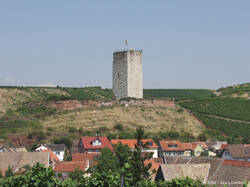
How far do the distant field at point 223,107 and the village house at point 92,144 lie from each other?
2817 centimetres

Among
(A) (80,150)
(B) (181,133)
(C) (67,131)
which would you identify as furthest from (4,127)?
(B) (181,133)

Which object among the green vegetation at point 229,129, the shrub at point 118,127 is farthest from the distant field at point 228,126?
the shrub at point 118,127

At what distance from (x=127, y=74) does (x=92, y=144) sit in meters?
20.5

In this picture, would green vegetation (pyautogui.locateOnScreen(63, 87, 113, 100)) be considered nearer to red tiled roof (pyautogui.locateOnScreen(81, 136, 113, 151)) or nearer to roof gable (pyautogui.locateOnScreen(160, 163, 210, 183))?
red tiled roof (pyautogui.locateOnScreen(81, 136, 113, 151))

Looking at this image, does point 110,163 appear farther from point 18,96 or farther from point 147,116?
point 18,96

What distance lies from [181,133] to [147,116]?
249 inches

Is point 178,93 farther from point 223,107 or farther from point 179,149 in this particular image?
point 179,149

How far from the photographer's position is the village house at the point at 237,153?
44.4m

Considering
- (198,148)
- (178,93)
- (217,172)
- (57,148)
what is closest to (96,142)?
(57,148)

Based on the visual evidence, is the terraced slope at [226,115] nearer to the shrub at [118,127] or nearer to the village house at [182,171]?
the shrub at [118,127]

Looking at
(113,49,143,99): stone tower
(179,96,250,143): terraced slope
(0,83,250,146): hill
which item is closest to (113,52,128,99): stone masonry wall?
(113,49,143,99): stone tower

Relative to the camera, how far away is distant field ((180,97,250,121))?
2781 inches

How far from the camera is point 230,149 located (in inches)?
1786

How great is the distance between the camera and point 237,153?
147ft
